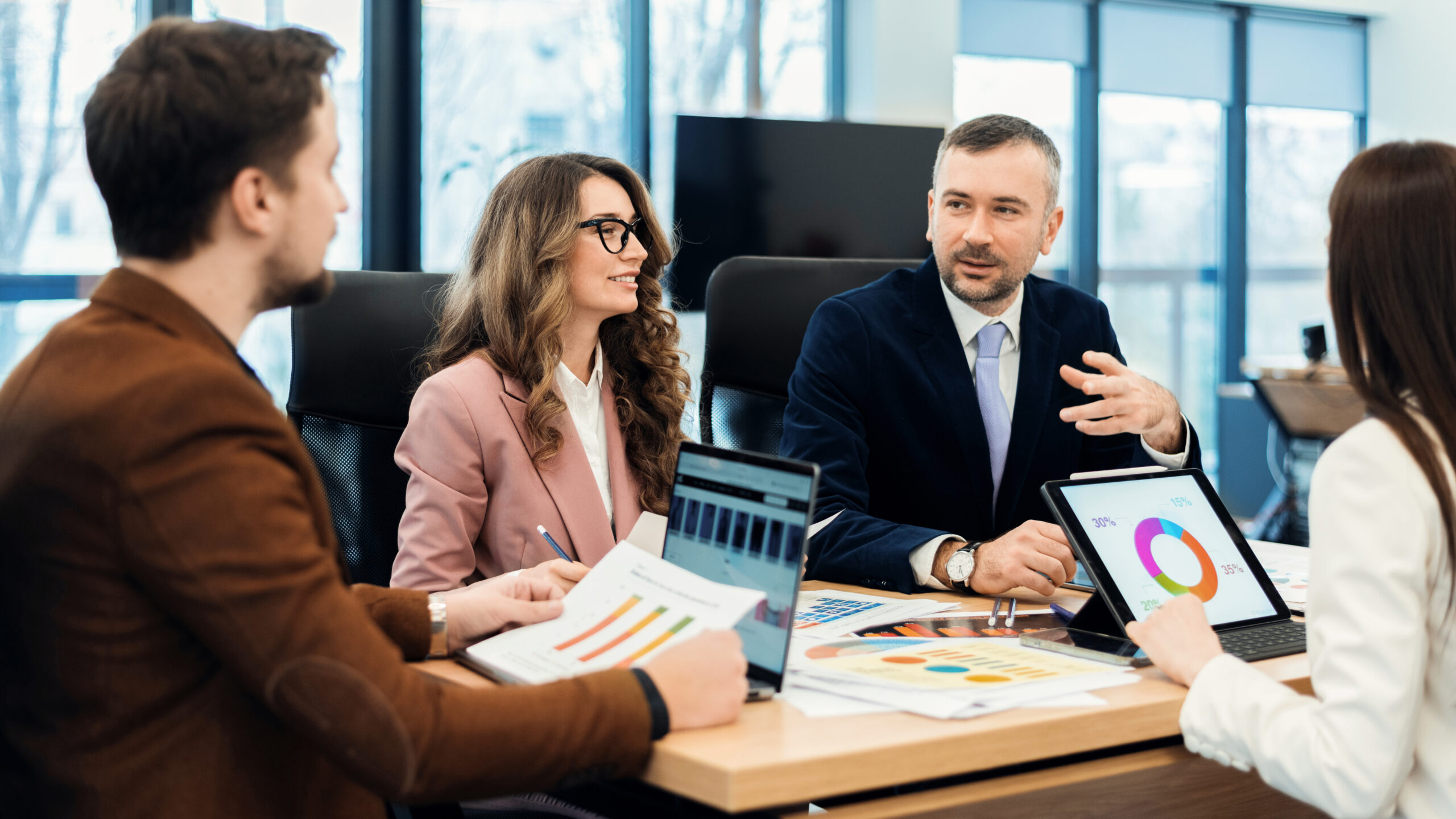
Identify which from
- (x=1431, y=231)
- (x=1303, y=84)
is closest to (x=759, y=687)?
(x=1431, y=231)

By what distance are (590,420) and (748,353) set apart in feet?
1.39

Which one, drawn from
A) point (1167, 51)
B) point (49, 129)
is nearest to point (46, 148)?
point (49, 129)

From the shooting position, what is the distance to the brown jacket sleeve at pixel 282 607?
88 centimetres

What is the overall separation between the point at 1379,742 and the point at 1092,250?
5295mm

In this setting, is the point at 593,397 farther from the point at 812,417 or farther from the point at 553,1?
the point at 553,1

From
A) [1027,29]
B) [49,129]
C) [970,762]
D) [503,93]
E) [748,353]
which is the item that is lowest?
[970,762]

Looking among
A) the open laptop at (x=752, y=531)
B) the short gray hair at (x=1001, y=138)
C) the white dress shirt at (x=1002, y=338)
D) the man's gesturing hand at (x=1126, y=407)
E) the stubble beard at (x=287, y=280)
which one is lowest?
the open laptop at (x=752, y=531)

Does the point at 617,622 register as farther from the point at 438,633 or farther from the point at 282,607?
the point at 282,607

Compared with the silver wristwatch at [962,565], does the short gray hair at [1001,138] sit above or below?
above

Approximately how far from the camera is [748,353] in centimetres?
226

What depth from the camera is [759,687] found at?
3.75ft

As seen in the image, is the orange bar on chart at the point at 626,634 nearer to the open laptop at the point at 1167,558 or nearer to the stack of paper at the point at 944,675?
the stack of paper at the point at 944,675

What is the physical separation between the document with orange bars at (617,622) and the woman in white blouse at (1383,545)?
478 millimetres

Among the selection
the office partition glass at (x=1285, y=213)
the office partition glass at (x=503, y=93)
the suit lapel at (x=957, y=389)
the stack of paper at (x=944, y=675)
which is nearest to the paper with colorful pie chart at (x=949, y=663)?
the stack of paper at (x=944, y=675)
